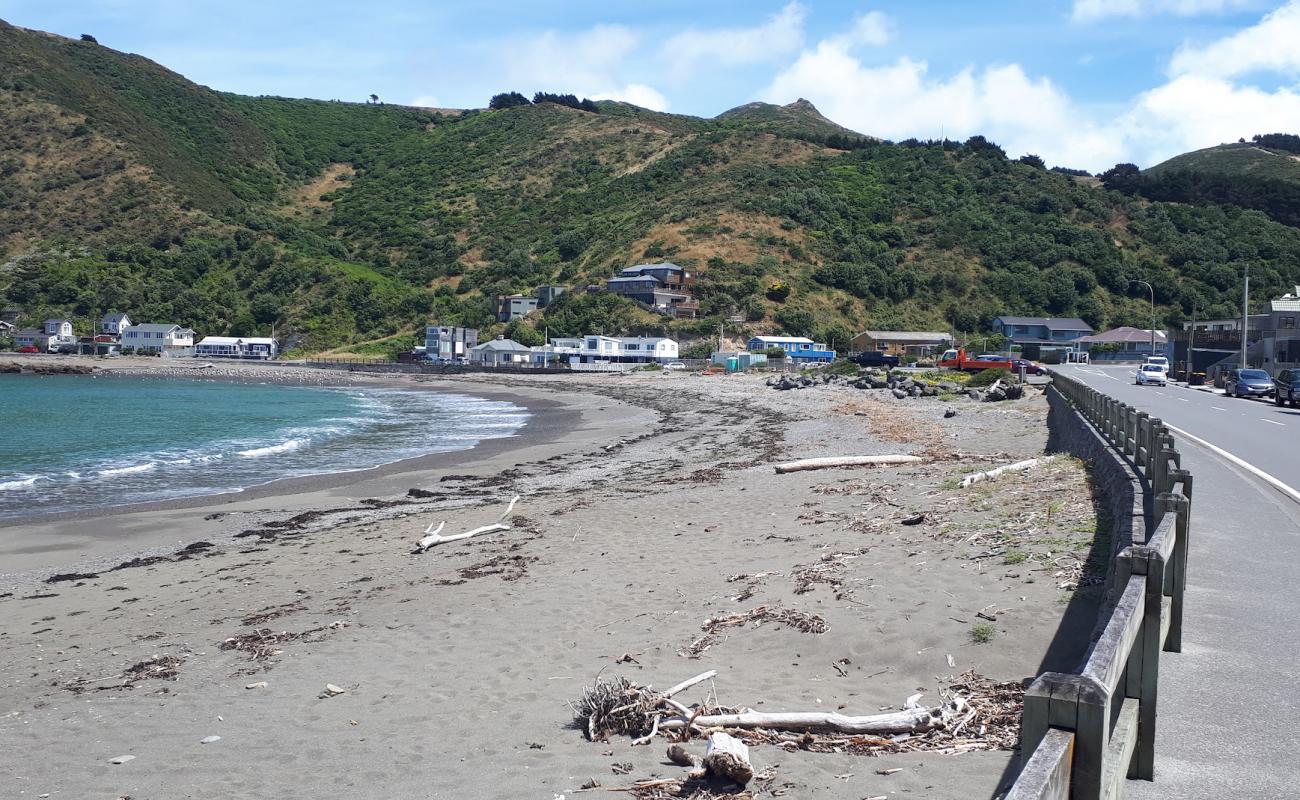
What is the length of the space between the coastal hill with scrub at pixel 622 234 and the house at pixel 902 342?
5245mm

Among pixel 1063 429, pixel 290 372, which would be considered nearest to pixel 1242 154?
pixel 290 372

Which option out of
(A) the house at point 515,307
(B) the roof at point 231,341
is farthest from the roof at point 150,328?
(A) the house at point 515,307

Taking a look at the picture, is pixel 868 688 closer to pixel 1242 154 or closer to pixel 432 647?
pixel 432 647

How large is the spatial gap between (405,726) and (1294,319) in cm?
6291

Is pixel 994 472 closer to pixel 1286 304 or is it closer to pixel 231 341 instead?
pixel 1286 304

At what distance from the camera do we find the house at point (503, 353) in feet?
322

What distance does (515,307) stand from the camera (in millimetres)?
109125

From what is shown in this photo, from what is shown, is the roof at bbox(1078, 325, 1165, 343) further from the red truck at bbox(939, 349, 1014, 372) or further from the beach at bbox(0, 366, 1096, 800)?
the beach at bbox(0, 366, 1096, 800)

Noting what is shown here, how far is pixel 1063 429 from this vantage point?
19922mm

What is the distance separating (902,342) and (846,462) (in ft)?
229

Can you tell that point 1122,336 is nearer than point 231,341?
Yes

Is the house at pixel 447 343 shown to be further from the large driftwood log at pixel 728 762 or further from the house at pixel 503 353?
the large driftwood log at pixel 728 762

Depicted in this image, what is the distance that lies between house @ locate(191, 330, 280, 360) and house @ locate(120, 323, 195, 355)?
3.39 ft

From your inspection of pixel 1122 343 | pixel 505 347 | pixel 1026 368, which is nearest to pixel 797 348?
pixel 505 347
